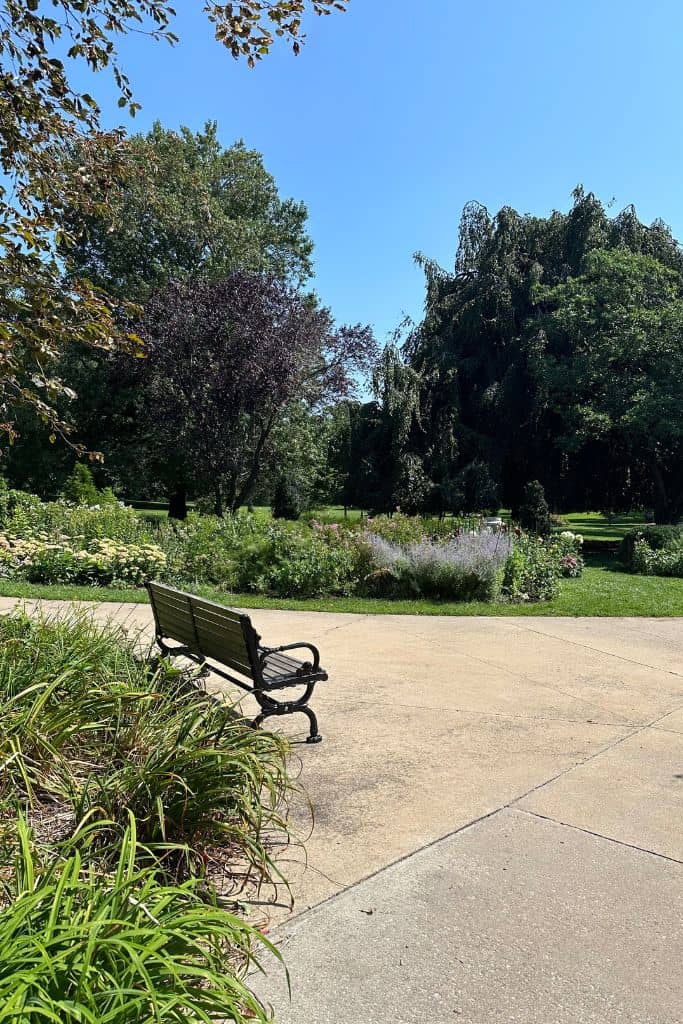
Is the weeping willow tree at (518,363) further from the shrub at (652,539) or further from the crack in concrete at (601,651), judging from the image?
the crack in concrete at (601,651)

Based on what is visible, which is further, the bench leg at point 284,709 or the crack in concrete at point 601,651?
the crack in concrete at point 601,651

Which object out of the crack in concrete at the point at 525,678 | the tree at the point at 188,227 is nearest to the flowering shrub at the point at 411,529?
the crack in concrete at the point at 525,678

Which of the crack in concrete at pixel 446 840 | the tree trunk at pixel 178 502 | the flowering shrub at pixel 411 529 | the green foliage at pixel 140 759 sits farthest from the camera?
the tree trunk at pixel 178 502

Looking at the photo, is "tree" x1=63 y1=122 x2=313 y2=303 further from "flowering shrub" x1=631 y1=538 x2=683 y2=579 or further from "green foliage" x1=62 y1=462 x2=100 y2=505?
"flowering shrub" x1=631 y1=538 x2=683 y2=579

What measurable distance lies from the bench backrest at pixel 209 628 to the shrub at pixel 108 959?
1799 millimetres

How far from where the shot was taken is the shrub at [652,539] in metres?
14.9

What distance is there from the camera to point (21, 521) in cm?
1188

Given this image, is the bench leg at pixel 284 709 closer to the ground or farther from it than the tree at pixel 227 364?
closer to the ground

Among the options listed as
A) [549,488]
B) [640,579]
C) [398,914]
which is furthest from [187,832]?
[549,488]

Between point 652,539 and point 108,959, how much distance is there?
1541 cm

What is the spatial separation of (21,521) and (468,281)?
56.3 feet

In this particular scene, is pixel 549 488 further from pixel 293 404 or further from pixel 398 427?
pixel 293 404

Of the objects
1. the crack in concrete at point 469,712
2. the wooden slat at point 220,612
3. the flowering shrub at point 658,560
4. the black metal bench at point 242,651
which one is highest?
the wooden slat at point 220,612

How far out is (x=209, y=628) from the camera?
4188mm
